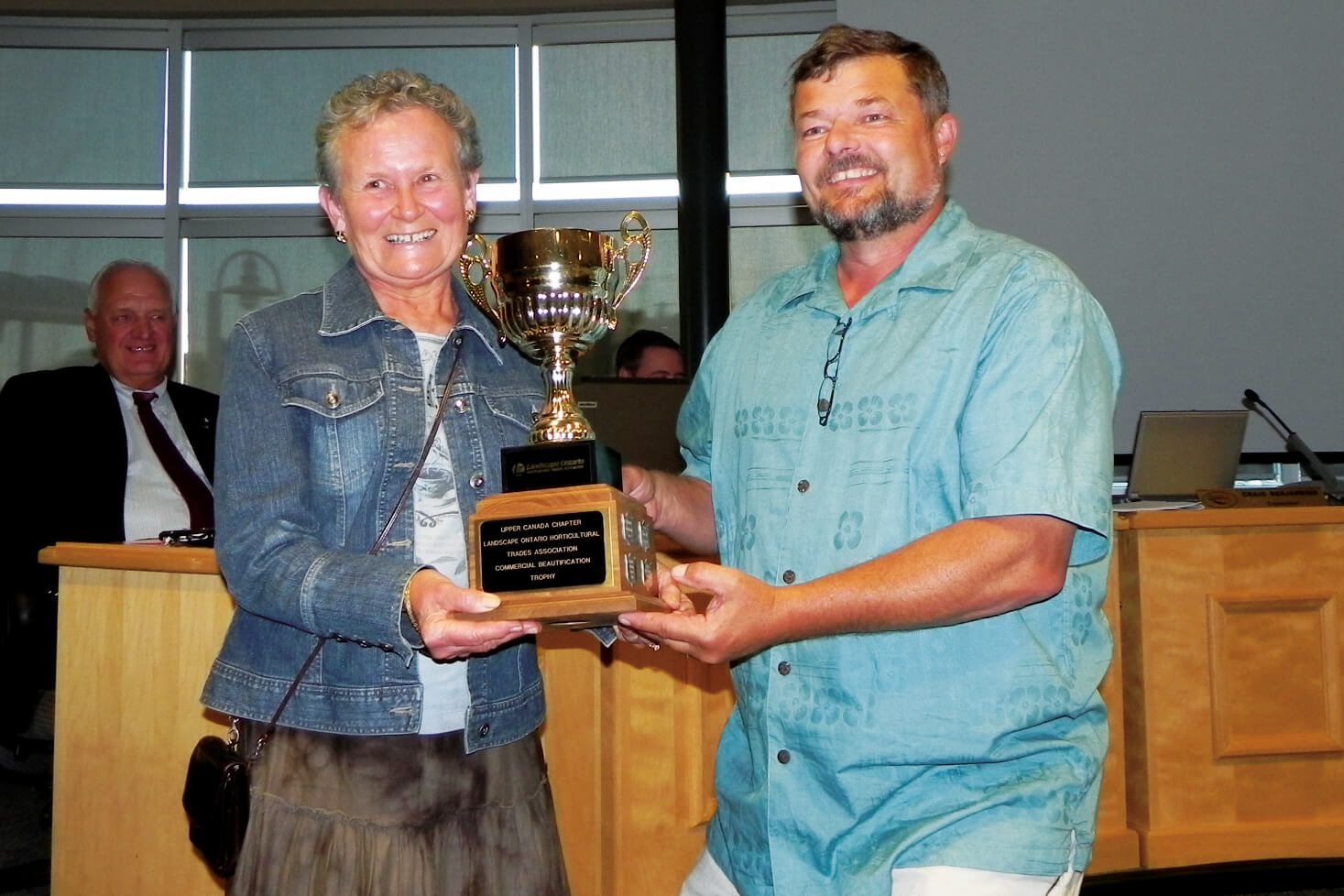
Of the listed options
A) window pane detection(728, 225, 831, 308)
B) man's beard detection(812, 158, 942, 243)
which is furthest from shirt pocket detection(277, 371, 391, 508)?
window pane detection(728, 225, 831, 308)

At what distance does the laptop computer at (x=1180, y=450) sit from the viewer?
4215 millimetres

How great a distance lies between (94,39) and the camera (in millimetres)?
6969

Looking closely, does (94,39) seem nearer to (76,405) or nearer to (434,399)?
(76,405)

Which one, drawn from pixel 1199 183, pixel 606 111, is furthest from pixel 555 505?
pixel 606 111

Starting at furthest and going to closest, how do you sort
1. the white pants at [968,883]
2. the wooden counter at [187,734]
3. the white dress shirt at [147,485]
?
1. the white dress shirt at [147,485]
2. the wooden counter at [187,734]
3. the white pants at [968,883]

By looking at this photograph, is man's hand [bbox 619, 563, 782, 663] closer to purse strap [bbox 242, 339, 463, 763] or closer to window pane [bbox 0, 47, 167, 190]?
purse strap [bbox 242, 339, 463, 763]

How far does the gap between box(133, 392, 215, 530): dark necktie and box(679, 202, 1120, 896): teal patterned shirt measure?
2.80 metres

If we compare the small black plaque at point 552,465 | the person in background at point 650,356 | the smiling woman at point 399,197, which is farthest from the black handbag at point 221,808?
the person in background at point 650,356

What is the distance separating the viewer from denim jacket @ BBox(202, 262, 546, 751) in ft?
4.57

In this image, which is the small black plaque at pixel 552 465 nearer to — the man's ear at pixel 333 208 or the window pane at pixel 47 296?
the man's ear at pixel 333 208

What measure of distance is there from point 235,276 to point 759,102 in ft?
9.93

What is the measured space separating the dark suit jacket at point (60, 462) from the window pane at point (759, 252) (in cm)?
383

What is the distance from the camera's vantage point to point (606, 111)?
7078mm

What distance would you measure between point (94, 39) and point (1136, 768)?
6.41 meters
